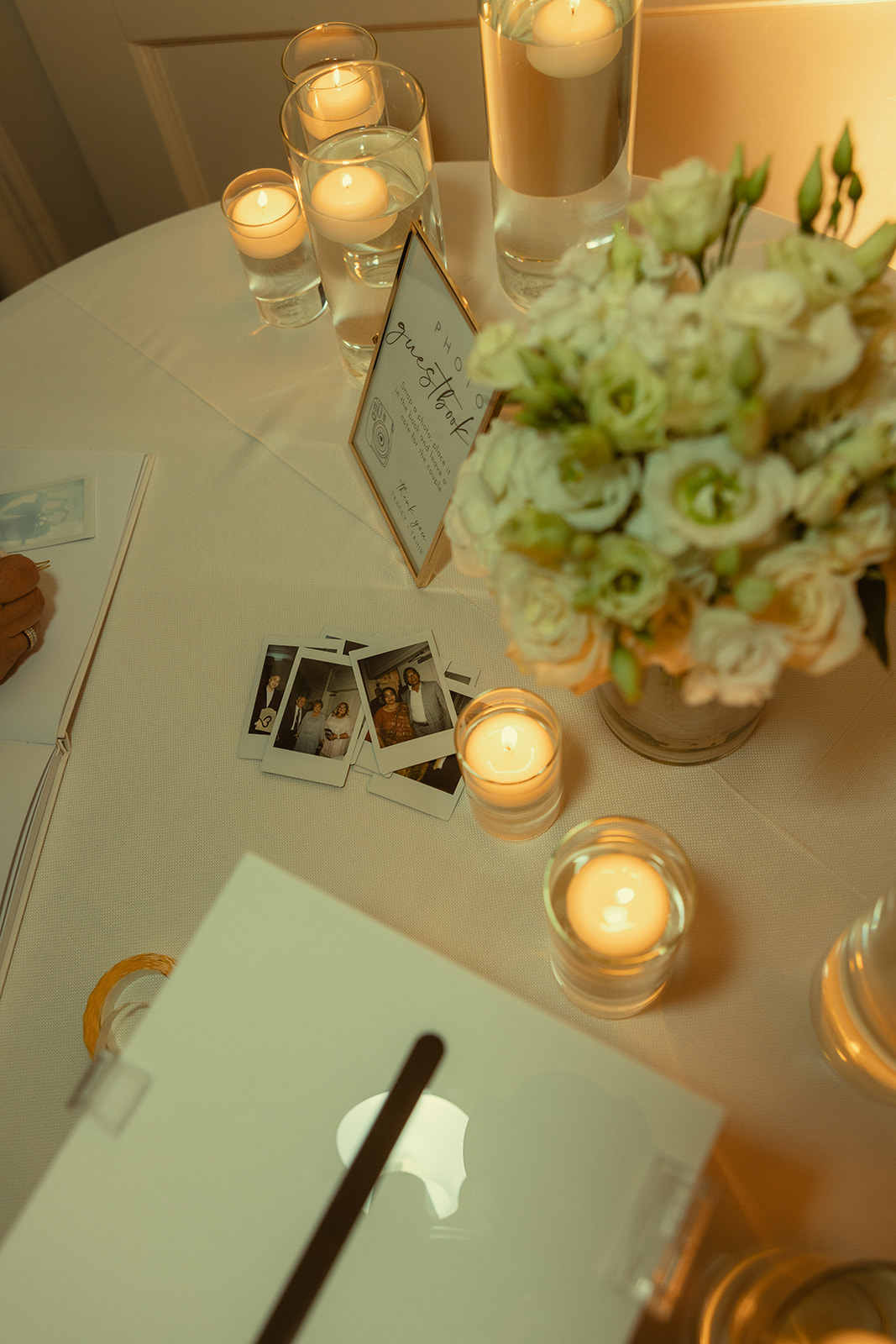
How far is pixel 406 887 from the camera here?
0.72 metres

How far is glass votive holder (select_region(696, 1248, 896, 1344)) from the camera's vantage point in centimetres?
41

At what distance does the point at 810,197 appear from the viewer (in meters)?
0.49

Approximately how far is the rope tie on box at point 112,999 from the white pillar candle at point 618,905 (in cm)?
33

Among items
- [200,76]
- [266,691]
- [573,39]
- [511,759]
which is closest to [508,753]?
[511,759]

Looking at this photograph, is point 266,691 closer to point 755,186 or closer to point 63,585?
point 63,585

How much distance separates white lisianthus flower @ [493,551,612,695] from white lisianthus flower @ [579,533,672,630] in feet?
0.04

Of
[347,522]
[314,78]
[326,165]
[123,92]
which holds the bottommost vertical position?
[347,522]

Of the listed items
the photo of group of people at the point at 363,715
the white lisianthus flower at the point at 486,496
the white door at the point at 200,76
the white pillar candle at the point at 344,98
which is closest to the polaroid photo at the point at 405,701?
the photo of group of people at the point at 363,715

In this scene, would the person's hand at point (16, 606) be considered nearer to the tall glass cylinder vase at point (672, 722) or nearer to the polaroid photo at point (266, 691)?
the polaroid photo at point (266, 691)

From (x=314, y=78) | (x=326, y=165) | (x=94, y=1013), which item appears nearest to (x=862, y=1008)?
(x=94, y=1013)

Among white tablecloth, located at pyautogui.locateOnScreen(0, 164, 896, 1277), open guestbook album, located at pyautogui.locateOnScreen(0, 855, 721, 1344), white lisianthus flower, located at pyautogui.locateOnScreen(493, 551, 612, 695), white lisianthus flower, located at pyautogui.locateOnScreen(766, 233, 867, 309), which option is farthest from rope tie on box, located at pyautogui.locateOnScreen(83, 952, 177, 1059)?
white lisianthus flower, located at pyautogui.locateOnScreen(766, 233, 867, 309)

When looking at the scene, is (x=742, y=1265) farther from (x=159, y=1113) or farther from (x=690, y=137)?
(x=690, y=137)

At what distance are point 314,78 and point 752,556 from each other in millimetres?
843

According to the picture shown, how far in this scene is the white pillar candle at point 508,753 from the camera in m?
0.67
